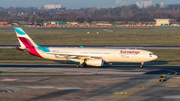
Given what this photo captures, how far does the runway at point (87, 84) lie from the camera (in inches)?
1132

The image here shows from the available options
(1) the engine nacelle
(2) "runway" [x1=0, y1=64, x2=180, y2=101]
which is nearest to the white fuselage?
(1) the engine nacelle

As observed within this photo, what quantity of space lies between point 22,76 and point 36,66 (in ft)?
32.3

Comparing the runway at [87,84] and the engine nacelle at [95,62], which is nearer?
the runway at [87,84]

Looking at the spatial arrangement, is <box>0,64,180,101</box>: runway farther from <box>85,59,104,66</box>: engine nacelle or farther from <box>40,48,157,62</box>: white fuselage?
<box>40,48,157,62</box>: white fuselage

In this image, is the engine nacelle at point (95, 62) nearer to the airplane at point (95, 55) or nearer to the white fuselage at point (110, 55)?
the airplane at point (95, 55)

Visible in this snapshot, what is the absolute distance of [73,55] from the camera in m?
48.1

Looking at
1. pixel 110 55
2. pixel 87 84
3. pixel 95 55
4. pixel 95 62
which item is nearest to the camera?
pixel 87 84

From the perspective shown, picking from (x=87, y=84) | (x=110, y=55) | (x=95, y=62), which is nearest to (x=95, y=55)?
(x=95, y=62)

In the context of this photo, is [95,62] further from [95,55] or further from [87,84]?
[87,84]

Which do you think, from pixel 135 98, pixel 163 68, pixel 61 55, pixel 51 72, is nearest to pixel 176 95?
pixel 135 98

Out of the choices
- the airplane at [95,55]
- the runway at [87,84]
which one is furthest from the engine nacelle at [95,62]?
the runway at [87,84]

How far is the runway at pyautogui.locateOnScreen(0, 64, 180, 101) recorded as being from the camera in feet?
94.3

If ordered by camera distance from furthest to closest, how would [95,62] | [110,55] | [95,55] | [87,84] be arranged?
[95,55] → [110,55] → [95,62] → [87,84]

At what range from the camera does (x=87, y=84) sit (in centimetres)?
3456
